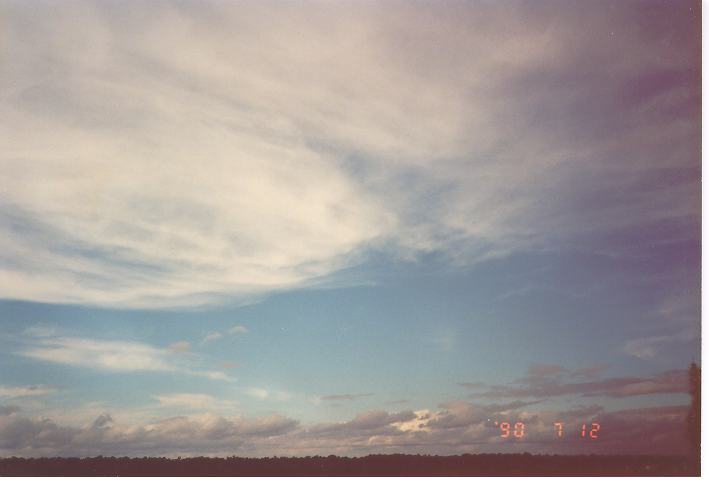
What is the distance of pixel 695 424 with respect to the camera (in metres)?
10.2

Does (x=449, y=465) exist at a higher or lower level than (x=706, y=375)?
lower

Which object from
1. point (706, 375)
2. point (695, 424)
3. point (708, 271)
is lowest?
point (695, 424)
